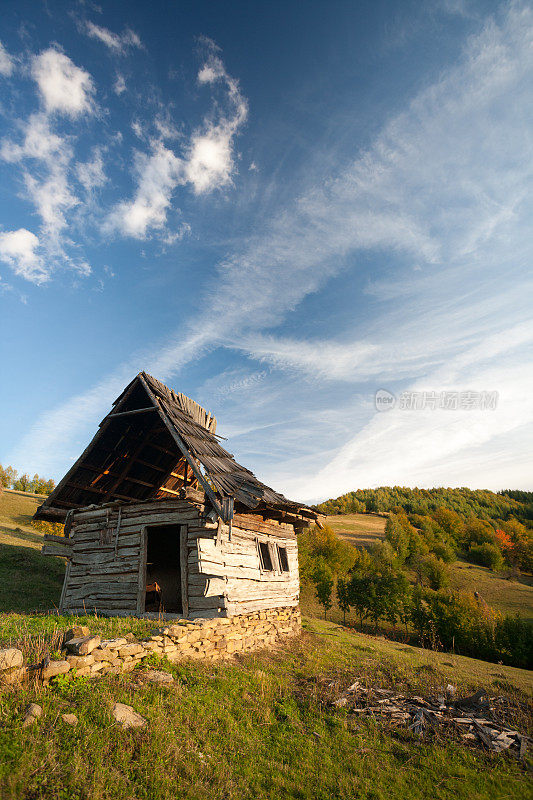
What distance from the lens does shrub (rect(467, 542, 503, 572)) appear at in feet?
246

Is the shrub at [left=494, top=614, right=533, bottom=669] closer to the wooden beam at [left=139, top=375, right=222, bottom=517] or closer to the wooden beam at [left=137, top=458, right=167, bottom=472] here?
the wooden beam at [left=137, top=458, right=167, bottom=472]

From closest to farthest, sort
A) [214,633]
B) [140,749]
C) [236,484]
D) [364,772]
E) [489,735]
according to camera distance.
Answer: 1. [140,749]
2. [364,772]
3. [489,735]
4. [214,633]
5. [236,484]

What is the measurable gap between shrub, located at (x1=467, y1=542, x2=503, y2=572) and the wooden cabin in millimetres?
78344

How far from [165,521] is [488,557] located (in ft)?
285

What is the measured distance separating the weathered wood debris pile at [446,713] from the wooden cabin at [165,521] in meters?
4.20

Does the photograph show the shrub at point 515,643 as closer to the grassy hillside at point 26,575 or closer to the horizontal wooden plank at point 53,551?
the grassy hillside at point 26,575

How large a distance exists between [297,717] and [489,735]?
3695 millimetres

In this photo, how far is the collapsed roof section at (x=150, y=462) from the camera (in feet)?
38.6

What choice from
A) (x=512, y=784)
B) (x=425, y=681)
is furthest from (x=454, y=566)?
(x=512, y=784)

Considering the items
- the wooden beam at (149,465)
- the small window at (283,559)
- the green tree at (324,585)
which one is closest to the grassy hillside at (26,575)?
the wooden beam at (149,465)

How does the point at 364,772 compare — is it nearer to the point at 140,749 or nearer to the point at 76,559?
the point at 140,749

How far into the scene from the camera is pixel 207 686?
721cm

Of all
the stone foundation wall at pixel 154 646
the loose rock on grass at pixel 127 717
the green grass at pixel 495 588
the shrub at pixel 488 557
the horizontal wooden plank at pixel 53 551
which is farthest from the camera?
the shrub at pixel 488 557

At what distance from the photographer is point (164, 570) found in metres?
Answer: 17.7
